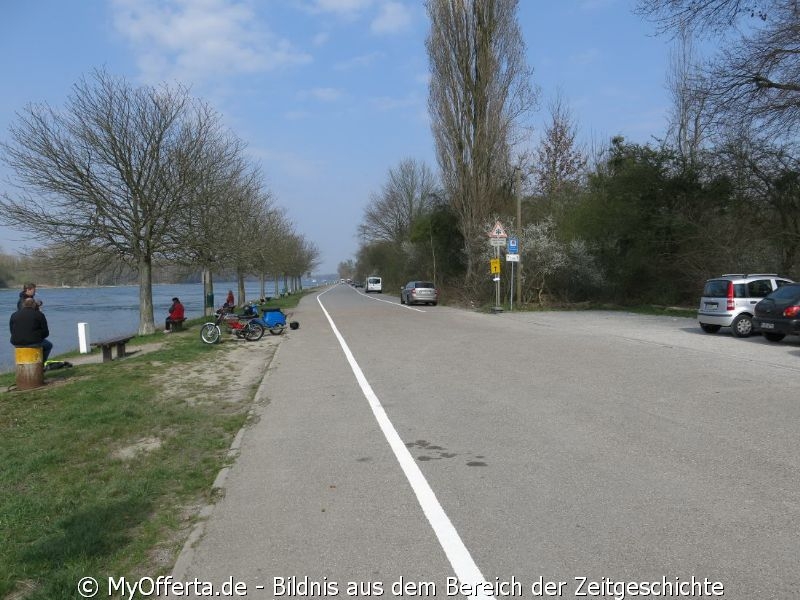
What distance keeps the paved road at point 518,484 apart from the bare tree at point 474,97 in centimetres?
2300

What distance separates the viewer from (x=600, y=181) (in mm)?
31109

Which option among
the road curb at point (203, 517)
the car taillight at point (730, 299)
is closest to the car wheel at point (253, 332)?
the road curb at point (203, 517)

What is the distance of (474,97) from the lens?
105 feet

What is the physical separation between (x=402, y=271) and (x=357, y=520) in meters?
57.6

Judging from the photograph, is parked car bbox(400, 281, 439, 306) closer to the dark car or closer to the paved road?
the dark car

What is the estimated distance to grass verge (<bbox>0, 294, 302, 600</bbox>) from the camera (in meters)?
3.77

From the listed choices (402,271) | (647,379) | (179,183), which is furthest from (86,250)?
(402,271)

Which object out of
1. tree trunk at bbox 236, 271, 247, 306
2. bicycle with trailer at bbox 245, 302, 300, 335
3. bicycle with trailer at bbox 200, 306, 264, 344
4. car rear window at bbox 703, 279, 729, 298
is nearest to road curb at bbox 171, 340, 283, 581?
bicycle with trailer at bbox 200, 306, 264, 344

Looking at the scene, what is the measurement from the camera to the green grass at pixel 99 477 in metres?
3.77

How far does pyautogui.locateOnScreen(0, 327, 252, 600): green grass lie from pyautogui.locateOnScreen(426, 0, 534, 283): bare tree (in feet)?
80.2

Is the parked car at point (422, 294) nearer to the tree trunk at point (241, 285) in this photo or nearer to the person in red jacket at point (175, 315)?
the tree trunk at point (241, 285)

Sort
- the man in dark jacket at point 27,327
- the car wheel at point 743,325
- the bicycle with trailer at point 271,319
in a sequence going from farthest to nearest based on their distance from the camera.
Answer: the bicycle with trailer at point 271,319 < the car wheel at point 743,325 < the man in dark jacket at point 27,327

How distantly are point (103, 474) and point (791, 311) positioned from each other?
13.6m

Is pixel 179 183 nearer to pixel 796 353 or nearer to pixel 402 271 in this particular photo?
pixel 796 353
